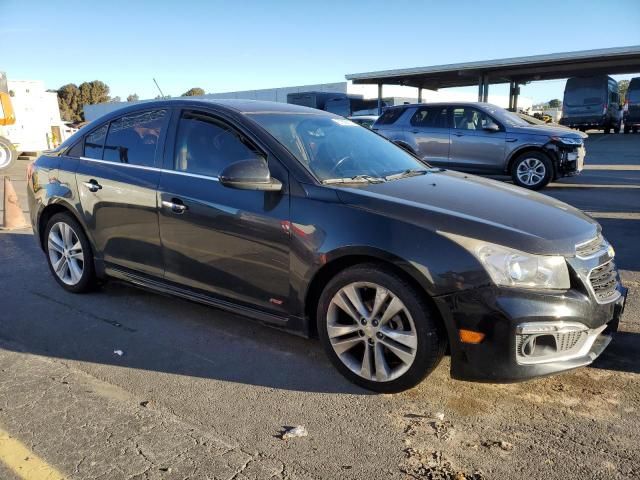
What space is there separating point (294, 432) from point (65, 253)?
3167mm

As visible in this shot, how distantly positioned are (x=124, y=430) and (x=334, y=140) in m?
2.41

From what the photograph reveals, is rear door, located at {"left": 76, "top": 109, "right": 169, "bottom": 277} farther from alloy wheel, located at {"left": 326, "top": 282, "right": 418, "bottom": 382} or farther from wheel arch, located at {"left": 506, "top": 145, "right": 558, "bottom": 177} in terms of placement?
wheel arch, located at {"left": 506, "top": 145, "right": 558, "bottom": 177}

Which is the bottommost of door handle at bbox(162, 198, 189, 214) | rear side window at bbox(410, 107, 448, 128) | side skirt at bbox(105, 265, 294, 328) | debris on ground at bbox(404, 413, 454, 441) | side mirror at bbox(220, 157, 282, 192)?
debris on ground at bbox(404, 413, 454, 441)

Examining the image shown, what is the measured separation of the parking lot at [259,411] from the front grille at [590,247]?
785 millimetres

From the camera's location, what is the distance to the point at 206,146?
12.7ft

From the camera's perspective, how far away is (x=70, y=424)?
2855mm

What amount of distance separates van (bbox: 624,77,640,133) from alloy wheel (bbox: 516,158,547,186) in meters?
19.8

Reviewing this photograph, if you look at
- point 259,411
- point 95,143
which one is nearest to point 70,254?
point 95,143

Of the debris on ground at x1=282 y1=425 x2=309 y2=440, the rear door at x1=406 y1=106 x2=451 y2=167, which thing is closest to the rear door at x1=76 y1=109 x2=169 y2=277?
the debris on ground at x1=282 y1=425 x2=309 y2=440

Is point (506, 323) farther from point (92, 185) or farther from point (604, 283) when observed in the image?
point (92, 185)

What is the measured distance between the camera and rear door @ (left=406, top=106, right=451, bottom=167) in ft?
36.7

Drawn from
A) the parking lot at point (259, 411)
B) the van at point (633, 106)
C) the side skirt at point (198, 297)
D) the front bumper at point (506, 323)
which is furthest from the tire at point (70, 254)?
the van at point (633, 106)

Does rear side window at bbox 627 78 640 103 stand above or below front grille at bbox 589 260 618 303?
above

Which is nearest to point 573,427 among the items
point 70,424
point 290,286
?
point 290,286
